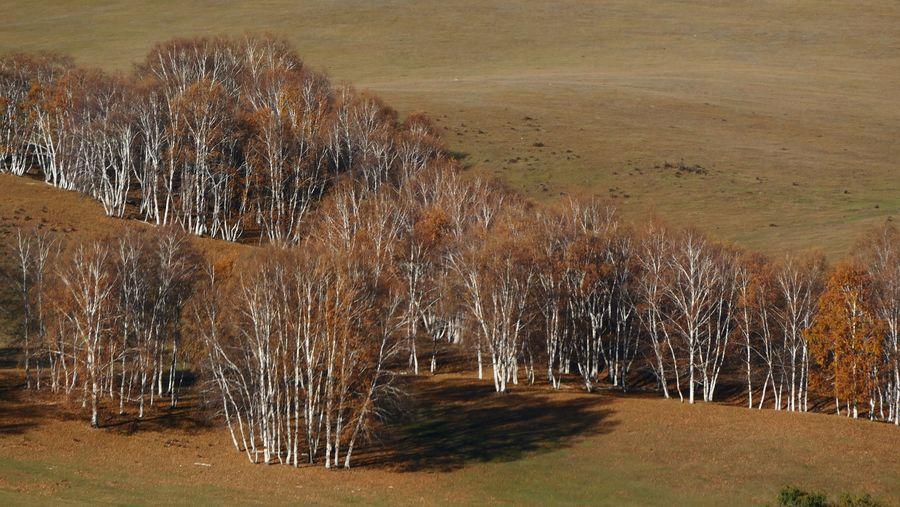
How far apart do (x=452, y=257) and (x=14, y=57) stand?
64099mm

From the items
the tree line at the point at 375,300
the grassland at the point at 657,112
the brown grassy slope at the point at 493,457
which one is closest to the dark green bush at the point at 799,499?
the brown grassy slope at the point at 493,457

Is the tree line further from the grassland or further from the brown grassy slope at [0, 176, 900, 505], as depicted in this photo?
the grassland

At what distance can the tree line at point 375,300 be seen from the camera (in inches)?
2264

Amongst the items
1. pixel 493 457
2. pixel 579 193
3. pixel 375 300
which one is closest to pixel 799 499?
pixel 493 457

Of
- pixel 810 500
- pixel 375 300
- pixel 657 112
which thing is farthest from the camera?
pixel 657 112

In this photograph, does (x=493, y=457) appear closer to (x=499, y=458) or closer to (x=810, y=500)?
(x=499, y=458)

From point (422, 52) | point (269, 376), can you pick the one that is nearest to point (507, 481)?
point (269, 376)

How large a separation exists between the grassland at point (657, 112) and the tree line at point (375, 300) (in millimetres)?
21040

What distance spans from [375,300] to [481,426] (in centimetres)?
935

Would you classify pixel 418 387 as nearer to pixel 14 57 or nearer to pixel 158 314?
pixel 158 314

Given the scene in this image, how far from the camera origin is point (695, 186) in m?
115

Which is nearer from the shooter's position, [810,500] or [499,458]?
[810,500]

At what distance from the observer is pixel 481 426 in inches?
2379

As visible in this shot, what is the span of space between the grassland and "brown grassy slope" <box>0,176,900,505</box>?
35.8 meters
